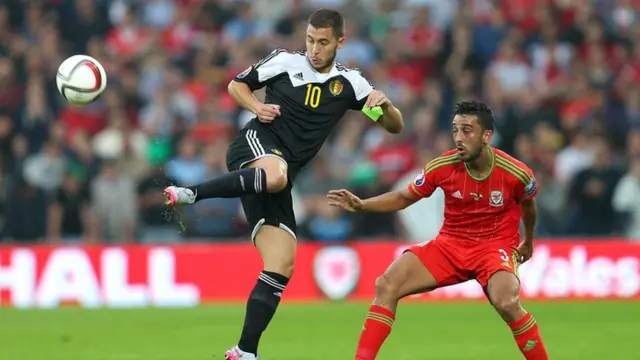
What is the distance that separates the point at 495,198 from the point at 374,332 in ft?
4.25

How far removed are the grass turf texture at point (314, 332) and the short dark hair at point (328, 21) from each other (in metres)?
3.05

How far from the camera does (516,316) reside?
8.22 m

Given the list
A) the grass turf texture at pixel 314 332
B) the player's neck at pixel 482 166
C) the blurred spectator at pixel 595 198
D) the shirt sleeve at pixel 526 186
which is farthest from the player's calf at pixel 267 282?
the blurred spectator at pixel 595 198

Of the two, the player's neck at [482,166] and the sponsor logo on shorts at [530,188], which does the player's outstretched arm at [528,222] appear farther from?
the player's neck at [482,166]

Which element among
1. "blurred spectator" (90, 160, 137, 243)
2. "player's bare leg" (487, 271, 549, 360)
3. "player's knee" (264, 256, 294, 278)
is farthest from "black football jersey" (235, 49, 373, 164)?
"blurred spectator" (90, 160, 137, 243)

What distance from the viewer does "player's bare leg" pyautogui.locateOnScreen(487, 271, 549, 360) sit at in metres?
8.20

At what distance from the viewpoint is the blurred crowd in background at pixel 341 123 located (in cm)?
1686

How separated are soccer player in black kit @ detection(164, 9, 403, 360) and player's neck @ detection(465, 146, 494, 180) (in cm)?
79

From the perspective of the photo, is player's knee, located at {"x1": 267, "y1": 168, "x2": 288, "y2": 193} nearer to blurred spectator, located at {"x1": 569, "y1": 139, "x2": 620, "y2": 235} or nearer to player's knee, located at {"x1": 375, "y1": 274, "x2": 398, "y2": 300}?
player's knee, located at {"x1": 375, "y1": 274, "x2": 398, "y2": 300}

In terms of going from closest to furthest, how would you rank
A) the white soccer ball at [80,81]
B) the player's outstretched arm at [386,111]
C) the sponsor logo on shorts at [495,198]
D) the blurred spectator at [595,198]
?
the sponsor logo on shorts at [495,198]
the player's outstretched arm at [386,111]
the white soccer ball at [80,81]
the blurred spectator at [595,198]

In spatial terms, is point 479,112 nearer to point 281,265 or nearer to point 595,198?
point 281,265

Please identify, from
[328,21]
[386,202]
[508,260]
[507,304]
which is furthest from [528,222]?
[328,21]

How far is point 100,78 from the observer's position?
9312mm

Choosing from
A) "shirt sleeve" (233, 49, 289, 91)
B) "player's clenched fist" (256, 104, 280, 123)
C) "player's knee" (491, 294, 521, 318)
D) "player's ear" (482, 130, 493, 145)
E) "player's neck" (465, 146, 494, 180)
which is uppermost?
"shirt sleeve" (233, 49, 289, 91)
